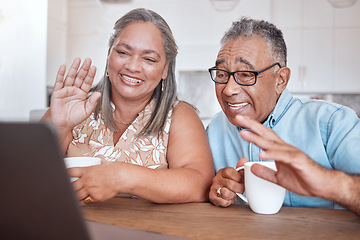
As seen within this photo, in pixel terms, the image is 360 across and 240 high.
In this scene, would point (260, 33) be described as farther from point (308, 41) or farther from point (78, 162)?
point (308, 41)

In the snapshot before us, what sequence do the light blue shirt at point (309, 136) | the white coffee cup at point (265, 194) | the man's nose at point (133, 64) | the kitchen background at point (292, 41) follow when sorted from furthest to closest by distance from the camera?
the kitchen background at point (292, 41) → the man's nose at point (133, 64) → the light blue shirt at point (309, 136) → the white coffee cup at point (265, 194)

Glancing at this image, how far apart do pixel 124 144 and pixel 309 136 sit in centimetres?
64

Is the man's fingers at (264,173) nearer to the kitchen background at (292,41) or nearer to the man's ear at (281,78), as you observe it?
the man's ear at (281,78)

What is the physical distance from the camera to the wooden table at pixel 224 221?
641 millimetres

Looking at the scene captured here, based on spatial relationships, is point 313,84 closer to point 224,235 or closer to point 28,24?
point 28,24

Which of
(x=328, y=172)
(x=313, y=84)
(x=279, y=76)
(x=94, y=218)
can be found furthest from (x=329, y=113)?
(x=313, y=84)

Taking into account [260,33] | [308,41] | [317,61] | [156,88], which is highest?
[308,41]

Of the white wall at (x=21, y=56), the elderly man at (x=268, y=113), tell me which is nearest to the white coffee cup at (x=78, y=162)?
the elderly man at (x=268, y=113)

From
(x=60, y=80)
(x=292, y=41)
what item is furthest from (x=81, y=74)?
(x=292, y=41)

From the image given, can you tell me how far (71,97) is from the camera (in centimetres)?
118

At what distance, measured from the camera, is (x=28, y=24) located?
298cm

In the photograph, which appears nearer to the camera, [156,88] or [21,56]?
[156,88]

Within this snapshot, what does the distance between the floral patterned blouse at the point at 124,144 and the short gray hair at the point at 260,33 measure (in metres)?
0.38

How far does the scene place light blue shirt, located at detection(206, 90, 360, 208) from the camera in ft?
3.34
